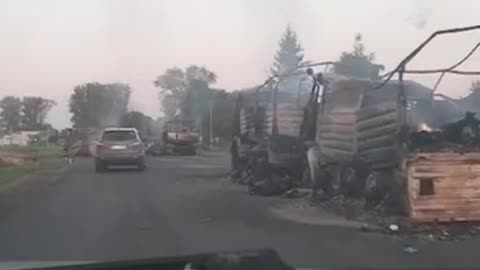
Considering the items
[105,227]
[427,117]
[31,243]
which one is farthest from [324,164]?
[31,243]

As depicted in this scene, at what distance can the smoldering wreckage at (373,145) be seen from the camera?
12.5 metres

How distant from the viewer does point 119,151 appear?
101 ft

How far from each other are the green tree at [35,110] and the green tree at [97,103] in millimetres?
8553

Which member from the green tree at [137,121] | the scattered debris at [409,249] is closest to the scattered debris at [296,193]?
the scattered debris at [409,249]

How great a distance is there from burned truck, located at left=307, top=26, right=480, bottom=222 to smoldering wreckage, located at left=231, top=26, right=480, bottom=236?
0.05 ft

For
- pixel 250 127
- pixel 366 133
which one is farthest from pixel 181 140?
pixel 366 133

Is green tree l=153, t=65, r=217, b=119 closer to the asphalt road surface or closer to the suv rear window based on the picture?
the suv rear window

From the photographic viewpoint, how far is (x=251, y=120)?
2372 cm

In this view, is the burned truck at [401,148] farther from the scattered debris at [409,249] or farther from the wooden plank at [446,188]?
the scattered debris at [409,249]

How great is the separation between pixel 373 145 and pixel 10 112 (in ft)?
348

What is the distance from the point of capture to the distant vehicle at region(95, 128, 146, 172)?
101ft

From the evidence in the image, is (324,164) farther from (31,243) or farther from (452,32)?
(31,243)

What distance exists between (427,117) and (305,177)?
418 cm

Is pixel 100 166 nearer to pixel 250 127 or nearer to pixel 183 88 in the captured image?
pixel 250 127
